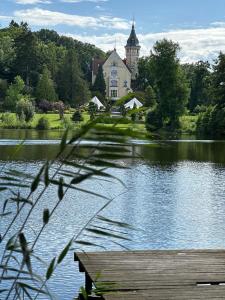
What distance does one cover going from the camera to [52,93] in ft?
294

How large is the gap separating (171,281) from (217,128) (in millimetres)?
57419

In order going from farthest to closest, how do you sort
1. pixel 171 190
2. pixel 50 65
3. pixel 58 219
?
pixel 50 65 < pixel 171 190 < pixel 58 219

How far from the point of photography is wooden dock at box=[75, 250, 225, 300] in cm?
766

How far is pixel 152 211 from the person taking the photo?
19.2m

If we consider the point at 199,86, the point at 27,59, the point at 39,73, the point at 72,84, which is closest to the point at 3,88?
the point at 27,59

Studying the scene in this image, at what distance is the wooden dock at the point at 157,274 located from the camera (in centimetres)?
766

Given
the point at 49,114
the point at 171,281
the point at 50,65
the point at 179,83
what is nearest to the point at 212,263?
the point at 171,281

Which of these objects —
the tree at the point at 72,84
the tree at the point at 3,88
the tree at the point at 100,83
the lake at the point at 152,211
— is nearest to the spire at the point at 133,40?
the tree at the point at 100,83

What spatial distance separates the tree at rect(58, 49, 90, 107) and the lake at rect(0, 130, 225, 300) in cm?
5878

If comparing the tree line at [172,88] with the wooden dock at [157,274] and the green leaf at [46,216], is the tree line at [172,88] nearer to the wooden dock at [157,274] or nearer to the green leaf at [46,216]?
the wooden dock at [157,274]

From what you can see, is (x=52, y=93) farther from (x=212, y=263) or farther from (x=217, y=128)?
(x=212, y=263)

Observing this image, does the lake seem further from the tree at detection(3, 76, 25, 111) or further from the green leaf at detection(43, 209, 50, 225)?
the tree at detection(3, 76, 25, 111)

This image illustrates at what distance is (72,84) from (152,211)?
77.2 meters

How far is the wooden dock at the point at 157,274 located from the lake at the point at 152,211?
0.82 metres
